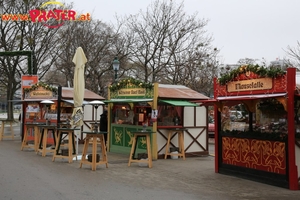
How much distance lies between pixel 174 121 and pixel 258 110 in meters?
4.98

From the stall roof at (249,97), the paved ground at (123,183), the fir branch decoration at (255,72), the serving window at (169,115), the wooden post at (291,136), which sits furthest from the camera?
the serving window at (169,115)

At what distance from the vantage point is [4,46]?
1172 inches

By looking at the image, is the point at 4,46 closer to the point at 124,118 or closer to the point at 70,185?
the point at 124,118

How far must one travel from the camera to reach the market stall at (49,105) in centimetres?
1839

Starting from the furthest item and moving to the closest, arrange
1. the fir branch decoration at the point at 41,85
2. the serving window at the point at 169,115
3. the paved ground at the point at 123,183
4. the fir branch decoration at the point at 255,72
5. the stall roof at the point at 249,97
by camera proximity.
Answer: the fir branch decoration at the point at 41,85
the serving window at the point at 169,115
the fir branch decoration at the point at 255,72
the stall roof at the point at 249,97
the paved ground at the point at 123,183

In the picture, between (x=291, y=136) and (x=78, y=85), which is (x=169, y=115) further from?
(x=291, y=136)

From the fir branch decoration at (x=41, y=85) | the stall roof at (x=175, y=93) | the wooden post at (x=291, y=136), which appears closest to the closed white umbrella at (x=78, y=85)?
the stall roof at (x=175, y=93)

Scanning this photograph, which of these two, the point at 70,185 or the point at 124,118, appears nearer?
the point at 70,185

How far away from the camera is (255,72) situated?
31.6ft

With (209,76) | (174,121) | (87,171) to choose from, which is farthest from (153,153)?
(209,76)

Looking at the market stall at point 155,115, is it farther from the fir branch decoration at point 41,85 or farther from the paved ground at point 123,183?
the fir branch decoration at point 41,85

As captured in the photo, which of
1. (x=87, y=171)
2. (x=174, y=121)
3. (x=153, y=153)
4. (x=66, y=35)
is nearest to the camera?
(x=87, y=171)

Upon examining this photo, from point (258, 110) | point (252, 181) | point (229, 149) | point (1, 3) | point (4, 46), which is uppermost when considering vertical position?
point (1, 3)

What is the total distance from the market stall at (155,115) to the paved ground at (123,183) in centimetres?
177
